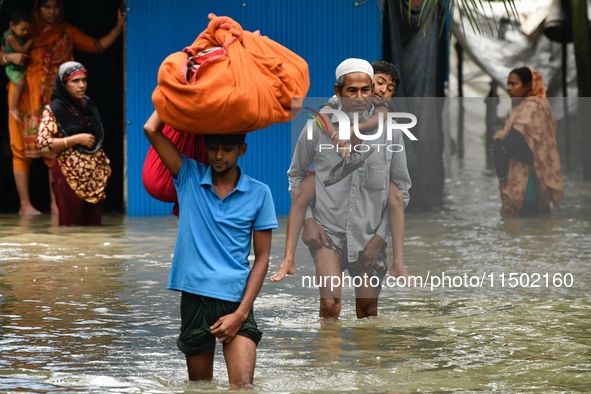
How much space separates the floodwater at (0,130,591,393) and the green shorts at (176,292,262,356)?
29 cm

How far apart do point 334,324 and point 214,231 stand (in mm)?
2278

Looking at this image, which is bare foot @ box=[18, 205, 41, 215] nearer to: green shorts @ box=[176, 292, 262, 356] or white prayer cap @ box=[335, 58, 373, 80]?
white prayer cap @ box=[335, 58, 373, 80]

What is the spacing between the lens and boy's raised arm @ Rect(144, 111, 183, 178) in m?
5.17

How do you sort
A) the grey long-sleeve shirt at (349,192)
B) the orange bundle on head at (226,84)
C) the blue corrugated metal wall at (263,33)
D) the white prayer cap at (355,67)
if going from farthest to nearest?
the blue corrugated metal wall at (263,33)
the grey long-sleeve shirt at (349,192)
the white prayer cap at (355,67)
the orange bundle on head at (226,84)

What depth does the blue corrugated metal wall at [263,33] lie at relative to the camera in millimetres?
13180

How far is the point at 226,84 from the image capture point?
502cm

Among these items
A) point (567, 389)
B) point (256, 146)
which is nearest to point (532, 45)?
point (256, 146)

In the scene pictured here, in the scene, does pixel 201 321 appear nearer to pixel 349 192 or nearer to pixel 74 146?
pixel 349 192

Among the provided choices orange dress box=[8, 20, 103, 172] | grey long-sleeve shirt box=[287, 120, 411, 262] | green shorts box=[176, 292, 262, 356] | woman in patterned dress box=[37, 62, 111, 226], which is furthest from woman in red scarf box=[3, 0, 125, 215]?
green shorts box=[176, 292, 262, 356]

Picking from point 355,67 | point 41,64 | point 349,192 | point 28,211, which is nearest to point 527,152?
point 41,64

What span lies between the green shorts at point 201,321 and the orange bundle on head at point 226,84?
734mm

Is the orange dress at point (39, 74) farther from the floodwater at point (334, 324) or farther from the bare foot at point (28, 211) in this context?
the floodwater at point (334, 324)

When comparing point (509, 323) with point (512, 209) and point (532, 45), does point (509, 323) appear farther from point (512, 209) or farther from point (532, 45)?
point (532, 45)

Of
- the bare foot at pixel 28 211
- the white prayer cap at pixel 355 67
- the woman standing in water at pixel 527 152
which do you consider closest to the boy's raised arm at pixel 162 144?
the white prayer cap at pixel 355 67
